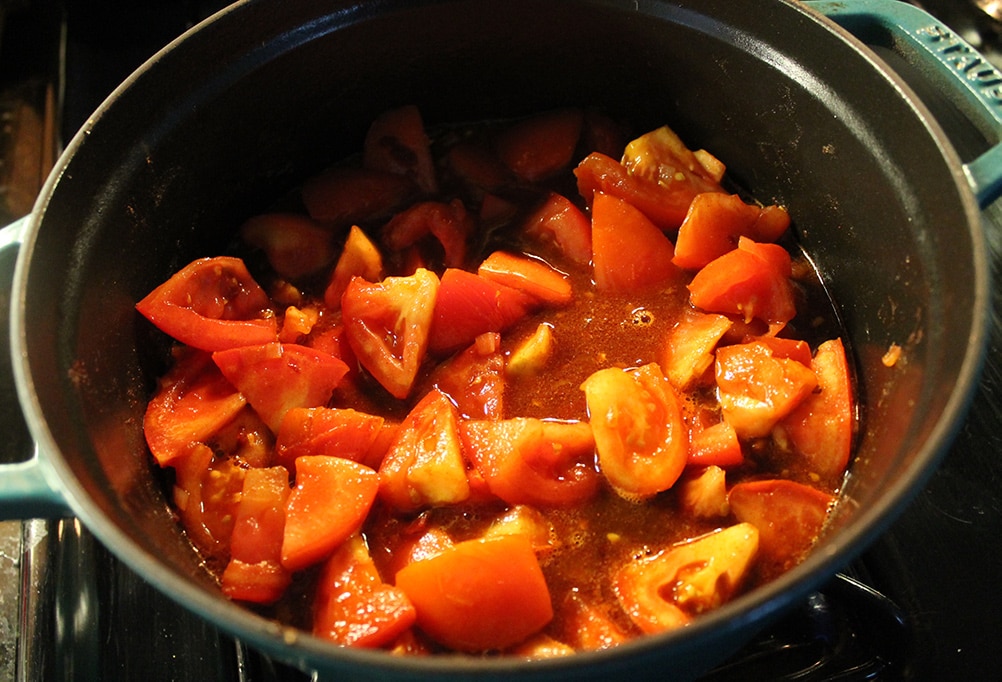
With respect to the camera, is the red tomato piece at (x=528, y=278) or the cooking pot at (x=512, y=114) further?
the red tomato piece at (x=528, y=278)

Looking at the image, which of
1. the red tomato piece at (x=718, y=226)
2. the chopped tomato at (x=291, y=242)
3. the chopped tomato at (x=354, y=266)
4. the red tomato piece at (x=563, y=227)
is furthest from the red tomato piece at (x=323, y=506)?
the red tomato piece at (x=718, y=226)

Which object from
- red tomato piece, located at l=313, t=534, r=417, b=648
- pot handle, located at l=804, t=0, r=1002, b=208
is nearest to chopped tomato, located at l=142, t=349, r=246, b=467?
red tomato piece, located at l=313, t=534, r=417, b=648

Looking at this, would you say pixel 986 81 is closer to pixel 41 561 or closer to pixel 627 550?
pixel 627 550

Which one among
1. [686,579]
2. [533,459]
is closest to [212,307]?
[533,459]

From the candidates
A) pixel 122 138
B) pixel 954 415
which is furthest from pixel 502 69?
pixel 954 415

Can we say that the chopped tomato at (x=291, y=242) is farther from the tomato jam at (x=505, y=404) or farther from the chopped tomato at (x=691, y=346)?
the chopped tomato at (x=691, y=346)

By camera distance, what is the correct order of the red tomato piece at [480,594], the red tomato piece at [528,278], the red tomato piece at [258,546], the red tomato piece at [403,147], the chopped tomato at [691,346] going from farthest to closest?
the red tomato piece at [403,147] → the red tomato piece at [528,278] → the chopped tomato at [691,346] → the red tomato piece at [258,546] → the red tomato piece at [480,594]

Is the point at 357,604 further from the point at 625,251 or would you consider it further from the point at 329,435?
the point at 625,251
